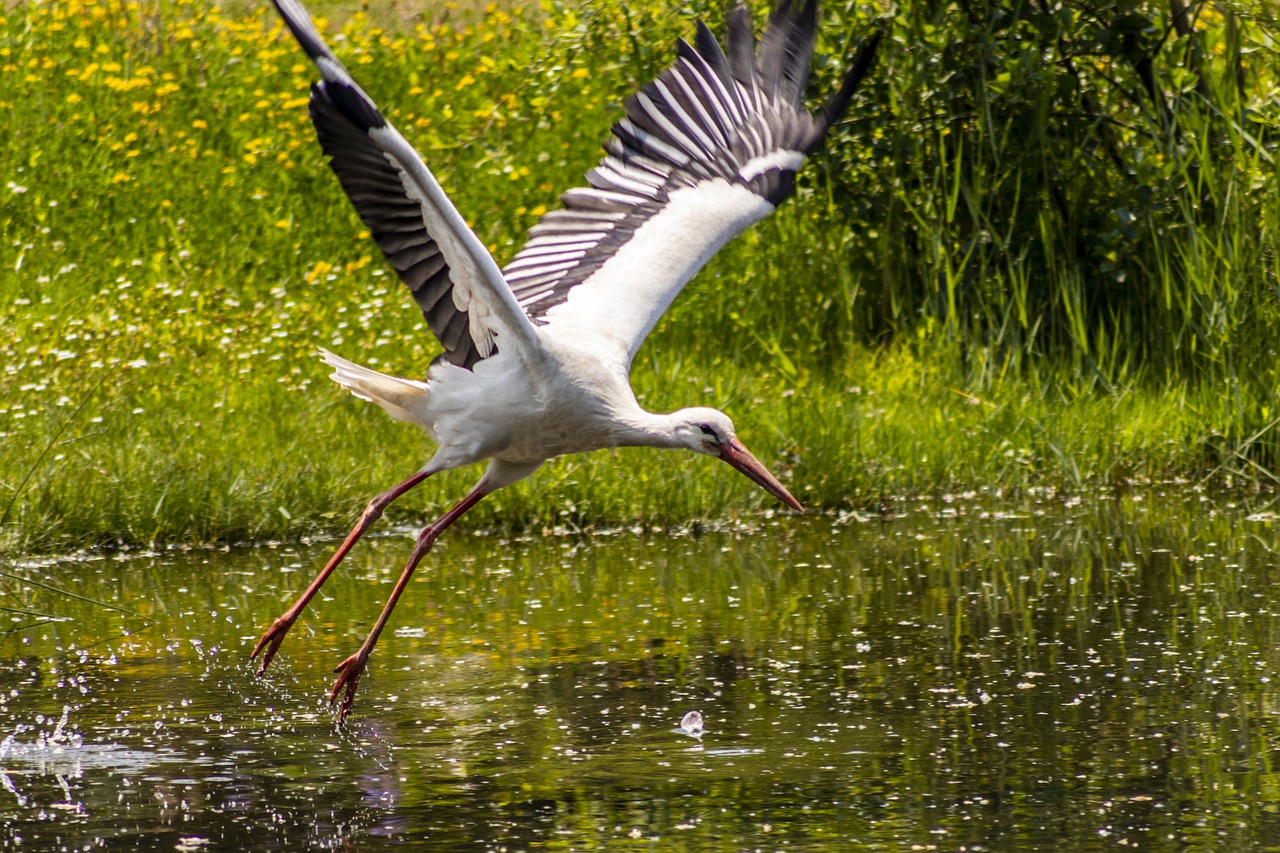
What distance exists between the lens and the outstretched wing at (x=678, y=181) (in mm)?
6434

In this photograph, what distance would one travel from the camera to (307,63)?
12.5m

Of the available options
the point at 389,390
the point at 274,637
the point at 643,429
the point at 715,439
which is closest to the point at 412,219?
the point at 389,390

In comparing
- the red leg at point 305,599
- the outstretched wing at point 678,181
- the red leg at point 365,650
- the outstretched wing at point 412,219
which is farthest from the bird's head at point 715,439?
the red leg at point 305,599

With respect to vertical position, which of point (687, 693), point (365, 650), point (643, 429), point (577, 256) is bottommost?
point (687, 693)

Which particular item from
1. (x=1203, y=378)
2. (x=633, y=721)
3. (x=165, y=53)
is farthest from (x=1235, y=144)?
(x=165, y=53)

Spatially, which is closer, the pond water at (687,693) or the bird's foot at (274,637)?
the pond water at (687,693)

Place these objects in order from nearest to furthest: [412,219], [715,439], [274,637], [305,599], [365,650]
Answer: [365,650], [412,219], [274,637], [305,599], [715,439]

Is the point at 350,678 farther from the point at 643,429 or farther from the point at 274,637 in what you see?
the point at 643,429

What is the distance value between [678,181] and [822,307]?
269 cm

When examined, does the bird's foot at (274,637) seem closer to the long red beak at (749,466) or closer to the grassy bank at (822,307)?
the long red beak at (749,466)

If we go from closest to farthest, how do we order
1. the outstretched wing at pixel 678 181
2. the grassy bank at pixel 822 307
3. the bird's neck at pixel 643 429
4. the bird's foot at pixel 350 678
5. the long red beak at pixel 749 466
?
the bird's foot at pixel 350 678 < the bird's neck at pixel 643 429 < the long red beak at pixel 749 466 < the outstretched wing at pixel 678 181 < the grassy bank at pixel 822 307

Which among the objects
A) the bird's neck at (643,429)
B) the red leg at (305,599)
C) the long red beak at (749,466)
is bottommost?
the red leg at (305,599)

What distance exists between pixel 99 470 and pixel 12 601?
101 cm

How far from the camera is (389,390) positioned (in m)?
6.20
